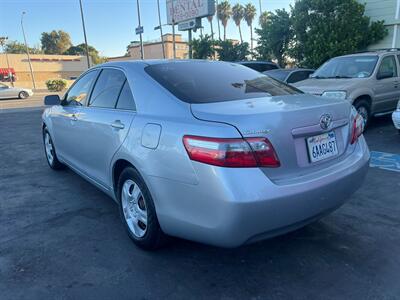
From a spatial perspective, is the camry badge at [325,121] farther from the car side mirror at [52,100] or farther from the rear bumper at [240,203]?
the car side mirror at [52,100]

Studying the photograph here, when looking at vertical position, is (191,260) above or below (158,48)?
below

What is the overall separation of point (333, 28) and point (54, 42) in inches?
3680

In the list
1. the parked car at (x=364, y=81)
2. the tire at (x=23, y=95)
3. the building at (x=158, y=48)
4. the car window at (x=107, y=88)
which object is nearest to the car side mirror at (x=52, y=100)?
the car window at (x=107, y=88)

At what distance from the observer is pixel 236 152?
2203 mm

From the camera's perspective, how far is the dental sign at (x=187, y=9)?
766 inches

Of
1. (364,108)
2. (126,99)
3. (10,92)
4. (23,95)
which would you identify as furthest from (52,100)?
(23,95)

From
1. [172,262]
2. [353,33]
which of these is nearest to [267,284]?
[172,262]

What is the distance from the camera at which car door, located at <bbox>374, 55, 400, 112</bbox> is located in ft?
25.6

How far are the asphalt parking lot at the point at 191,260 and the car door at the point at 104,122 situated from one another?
568 millimetres

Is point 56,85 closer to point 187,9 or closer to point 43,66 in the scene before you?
point 187,9

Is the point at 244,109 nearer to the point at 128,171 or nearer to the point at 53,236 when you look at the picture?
the point at 128,171

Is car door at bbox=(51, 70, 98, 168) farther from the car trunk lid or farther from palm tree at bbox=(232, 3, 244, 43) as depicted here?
palm tree at bbox=(232, 3, 244, 43)

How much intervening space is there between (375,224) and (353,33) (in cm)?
1227

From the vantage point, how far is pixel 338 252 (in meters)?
2.95
